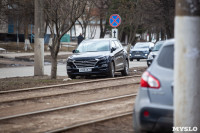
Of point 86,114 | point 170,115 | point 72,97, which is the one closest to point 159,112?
point 170,115

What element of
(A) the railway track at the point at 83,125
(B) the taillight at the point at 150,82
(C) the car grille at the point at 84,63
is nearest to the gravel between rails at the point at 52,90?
(C) the car grille at the point at 84,63


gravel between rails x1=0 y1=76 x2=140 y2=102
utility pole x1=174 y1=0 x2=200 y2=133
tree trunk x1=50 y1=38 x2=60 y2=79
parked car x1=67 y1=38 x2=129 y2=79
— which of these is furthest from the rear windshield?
tree trunk x1=50 y1=38 x2=60 y2=79

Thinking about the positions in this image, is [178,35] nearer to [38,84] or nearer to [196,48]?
[196,48]

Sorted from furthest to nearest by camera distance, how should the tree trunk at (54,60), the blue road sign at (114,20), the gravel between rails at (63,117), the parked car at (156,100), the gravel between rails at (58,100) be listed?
the blue road sign at (114,20) < the tree trunk at (54,60) < the gravel between rails at (58,100) < the gravel between rails at (63,117) < the parked car at (156,100)

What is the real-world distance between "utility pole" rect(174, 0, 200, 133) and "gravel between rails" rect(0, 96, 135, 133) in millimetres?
2720

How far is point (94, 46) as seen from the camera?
1877 cm

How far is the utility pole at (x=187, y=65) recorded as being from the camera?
18.9 ft

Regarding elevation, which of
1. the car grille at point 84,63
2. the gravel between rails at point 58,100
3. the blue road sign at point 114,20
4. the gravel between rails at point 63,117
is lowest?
the gravel between rails at point 58,100

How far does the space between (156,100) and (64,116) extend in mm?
3284

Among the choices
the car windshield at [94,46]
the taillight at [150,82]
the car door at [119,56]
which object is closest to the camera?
the taillight at [150,82]

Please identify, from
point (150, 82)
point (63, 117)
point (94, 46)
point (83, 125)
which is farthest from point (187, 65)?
point (94, 46)

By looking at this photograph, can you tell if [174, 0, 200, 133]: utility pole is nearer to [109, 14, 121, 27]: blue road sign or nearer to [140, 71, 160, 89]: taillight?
[140, 71, 160, 89]: taillight

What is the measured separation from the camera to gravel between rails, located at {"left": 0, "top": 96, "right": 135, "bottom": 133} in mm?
7941

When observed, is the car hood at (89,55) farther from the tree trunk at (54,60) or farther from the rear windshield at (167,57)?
the rear windshield at (167,57)
